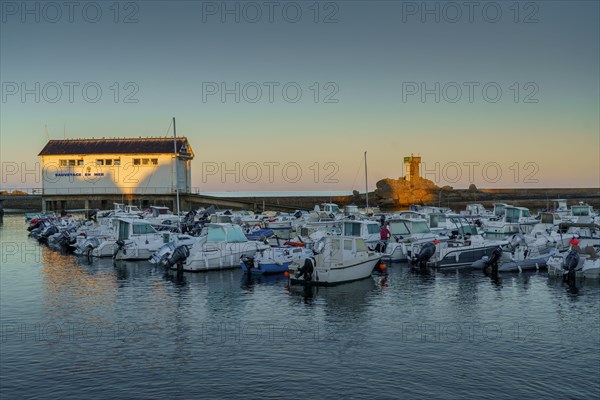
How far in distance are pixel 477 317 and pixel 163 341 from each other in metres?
11.1

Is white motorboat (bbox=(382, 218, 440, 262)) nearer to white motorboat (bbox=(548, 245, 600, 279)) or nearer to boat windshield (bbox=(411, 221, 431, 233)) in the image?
boat windshield (bbox=(411, 221, 431, 233))

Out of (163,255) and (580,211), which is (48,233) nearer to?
(163,255)

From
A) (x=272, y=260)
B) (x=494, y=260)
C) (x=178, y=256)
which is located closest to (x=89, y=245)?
(x=178, y=256)

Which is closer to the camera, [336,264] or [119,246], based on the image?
[336,264]

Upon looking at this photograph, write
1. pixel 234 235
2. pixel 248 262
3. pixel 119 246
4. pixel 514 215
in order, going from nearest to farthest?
A: pixel 248 262
pixel 234 235
pixel 119 246
pixel 514 215

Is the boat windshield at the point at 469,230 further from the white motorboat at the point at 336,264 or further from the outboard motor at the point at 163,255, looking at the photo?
the outboard motor at the point at 163,255

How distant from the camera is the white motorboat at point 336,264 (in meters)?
27.2

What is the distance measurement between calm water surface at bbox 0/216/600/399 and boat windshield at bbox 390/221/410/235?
7.90 metres

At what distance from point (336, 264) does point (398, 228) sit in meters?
11.1

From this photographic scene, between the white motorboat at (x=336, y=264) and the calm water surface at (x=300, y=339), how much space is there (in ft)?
1.87

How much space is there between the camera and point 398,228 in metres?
37.5

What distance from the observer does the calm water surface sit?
15.0 m

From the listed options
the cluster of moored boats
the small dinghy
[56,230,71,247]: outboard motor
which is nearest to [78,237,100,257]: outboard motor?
the cluster of moored boats

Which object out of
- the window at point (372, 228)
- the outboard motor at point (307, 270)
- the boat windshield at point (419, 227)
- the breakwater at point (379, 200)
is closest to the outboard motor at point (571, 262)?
the boat windshield at point (419, 227)
